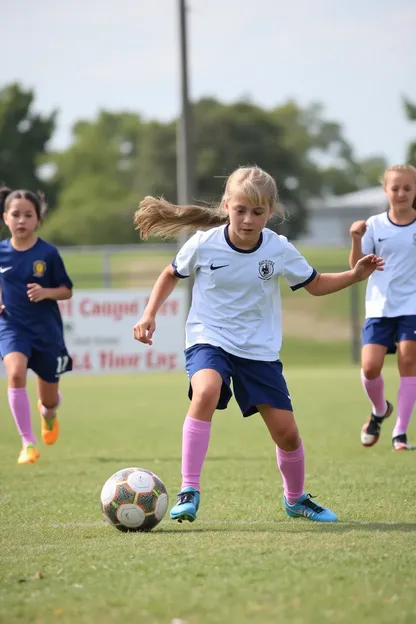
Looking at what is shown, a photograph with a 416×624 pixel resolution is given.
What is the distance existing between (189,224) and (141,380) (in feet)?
40.8

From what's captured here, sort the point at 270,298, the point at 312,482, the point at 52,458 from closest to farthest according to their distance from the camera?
the point at 270,298, the point at 312,482, the point at 52,458

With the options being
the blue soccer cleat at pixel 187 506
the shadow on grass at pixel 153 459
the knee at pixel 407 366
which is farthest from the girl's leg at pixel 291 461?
the knee at pixel 407 366

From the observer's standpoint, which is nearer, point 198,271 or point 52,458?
point 198,271

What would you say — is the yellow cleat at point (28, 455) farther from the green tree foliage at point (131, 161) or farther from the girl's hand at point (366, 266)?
the green tree foliage at point (131, 161)

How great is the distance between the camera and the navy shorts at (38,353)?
26.9 ft

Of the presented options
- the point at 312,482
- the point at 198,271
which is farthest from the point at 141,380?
the point at 198,271

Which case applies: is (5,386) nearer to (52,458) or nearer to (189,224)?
(52,458)

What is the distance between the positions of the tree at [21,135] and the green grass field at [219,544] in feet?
164

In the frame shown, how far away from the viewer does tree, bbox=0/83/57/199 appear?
191 feet

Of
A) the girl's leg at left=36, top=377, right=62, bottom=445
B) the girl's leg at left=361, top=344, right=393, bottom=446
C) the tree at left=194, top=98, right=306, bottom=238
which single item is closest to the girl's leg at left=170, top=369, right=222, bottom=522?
the girl's leg at left=361, top=344, right=393, bottom=446

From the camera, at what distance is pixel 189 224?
583cm

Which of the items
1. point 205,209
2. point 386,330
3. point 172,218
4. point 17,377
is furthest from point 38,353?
point 205,209

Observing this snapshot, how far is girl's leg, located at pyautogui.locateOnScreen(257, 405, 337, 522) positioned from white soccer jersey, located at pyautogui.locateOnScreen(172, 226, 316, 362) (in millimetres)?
284

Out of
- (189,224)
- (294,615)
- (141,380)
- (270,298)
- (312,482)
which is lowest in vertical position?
(141,380)
